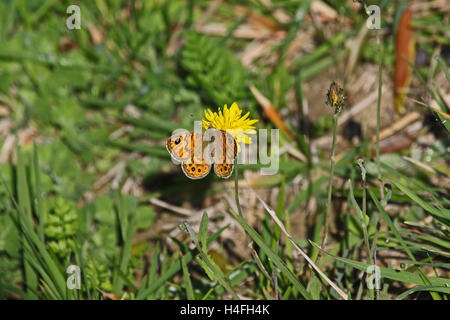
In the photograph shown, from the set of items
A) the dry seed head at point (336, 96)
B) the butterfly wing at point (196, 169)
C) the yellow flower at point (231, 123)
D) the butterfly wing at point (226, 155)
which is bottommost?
the butterfly wing at point (196, 169)

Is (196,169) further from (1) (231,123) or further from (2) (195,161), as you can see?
(1) (231,123)

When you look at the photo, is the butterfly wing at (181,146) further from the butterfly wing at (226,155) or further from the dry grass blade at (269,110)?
the dry grass blade at (269,110)

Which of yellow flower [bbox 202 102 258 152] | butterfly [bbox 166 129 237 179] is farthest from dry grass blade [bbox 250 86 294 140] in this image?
butterfly [bbox 166 129 237 179]

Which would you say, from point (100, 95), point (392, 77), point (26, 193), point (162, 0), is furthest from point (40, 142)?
point (392, 77)

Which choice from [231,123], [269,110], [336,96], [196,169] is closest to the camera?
[336,96]

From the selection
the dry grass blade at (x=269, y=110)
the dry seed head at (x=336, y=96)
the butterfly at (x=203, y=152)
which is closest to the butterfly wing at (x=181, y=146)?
the butterfly at (x=203, y=152)

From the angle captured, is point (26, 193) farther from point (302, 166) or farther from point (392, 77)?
point (392, 77)

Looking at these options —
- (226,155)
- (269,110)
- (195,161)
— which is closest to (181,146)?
(195,161)
